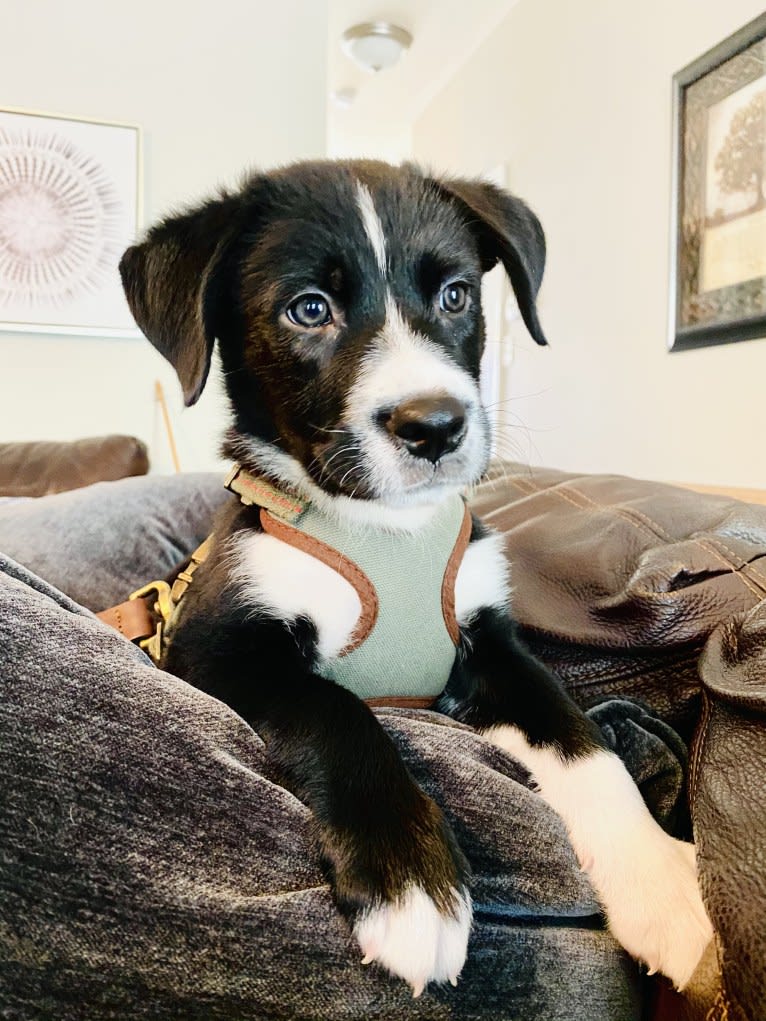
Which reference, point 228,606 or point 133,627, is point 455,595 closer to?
point 228,606

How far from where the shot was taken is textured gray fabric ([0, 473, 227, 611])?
1.83 meters

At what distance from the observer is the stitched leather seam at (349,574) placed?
110cm

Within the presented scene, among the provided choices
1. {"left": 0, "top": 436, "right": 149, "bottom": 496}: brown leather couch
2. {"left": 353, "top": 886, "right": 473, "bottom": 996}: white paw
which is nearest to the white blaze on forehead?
{"left": 353, "top": 886, "right": 473, "bottom": 996}: white paw

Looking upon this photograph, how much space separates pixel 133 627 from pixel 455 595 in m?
0.63

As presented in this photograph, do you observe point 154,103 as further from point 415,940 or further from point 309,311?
point 415,940

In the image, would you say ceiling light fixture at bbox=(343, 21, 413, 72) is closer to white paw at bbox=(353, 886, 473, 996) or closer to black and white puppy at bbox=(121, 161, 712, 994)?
black and white puppy at bbox=(121, 161, 712, 994)

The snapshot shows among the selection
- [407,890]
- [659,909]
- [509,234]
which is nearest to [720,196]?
[509,234]

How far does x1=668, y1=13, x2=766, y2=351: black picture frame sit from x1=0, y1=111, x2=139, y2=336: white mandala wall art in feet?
8.88

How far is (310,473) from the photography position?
3.84 feet

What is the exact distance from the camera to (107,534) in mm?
1930

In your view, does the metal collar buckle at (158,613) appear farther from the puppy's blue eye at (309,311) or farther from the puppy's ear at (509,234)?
the puppy's ear at (509,234)

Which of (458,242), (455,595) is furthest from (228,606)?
(458,242)

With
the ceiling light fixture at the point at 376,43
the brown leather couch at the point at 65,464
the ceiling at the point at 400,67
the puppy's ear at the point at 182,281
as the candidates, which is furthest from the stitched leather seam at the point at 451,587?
the ceiling light fixture at the point at 376,43

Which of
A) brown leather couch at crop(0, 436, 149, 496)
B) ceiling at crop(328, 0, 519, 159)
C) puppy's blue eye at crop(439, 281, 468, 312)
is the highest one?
ceiling at crop(328, 0, 519, 159)
